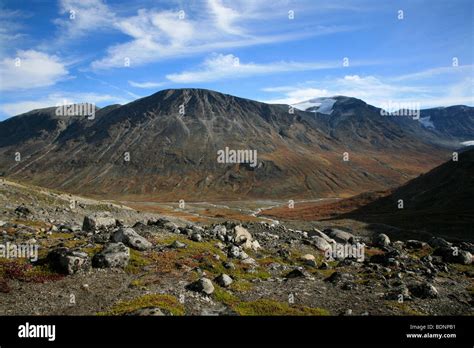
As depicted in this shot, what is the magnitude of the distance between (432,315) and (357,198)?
117 m

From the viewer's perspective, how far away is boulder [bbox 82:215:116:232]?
4019 cm

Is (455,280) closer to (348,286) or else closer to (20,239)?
(348,286)

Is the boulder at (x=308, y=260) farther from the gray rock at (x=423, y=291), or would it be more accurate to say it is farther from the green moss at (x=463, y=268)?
the green moss at (x=463, y=268)

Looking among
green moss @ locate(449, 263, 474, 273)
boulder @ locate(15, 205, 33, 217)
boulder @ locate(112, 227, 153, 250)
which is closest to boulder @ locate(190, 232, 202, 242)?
boulder @ locate(112, 227, 153, 250)

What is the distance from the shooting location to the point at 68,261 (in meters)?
23.3

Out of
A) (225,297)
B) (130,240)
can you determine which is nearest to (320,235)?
(130,240)

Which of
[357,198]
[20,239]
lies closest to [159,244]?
[20,239]

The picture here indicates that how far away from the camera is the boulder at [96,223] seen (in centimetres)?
4019

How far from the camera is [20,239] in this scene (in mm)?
30578

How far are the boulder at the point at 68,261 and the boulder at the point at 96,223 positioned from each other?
50.7 feet

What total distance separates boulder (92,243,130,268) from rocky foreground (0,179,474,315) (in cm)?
6

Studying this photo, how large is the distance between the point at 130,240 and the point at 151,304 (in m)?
12.3
